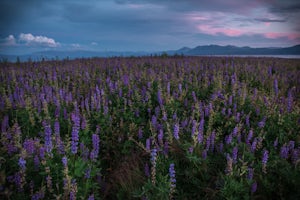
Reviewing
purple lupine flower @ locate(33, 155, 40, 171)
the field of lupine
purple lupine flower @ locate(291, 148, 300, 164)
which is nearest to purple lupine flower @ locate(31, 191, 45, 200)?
the field of lupine

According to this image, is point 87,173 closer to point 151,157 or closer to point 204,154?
point 151,157

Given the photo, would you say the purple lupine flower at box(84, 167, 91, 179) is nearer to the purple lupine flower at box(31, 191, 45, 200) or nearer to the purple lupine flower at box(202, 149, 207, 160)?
the purple lupine flower at box(31, 191, 45, 200)

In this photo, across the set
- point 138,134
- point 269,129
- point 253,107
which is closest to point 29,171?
point 138,134

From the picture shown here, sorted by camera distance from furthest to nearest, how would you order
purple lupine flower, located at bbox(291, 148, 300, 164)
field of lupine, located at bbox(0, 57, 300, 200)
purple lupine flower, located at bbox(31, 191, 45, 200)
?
purple lupine flower, located at bbox(291, 148, 300, 164) → field of lupine, located at bbox(0, 57, 300, 200) → purple lupine flower, located at bbox(31, 191, 45, 200)

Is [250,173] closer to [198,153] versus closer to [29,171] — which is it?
[198,153]

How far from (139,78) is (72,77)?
2.11 m

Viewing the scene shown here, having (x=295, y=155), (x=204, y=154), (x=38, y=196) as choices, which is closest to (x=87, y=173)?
(x=38, y=196)

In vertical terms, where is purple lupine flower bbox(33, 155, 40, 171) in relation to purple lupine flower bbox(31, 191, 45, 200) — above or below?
above

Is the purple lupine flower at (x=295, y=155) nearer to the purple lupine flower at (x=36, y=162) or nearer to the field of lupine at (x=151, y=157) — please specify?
the field of lupine at (x=151, y=157)

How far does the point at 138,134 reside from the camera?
4.02 meters

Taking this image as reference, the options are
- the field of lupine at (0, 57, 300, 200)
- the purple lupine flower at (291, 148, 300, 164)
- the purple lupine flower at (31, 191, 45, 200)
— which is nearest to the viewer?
the purple lupine flower at (31, 191, 45, 200)

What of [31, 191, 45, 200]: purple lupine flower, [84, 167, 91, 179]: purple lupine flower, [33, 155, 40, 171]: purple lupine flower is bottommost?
[31, 191, 45, 200]: purple lupine flower

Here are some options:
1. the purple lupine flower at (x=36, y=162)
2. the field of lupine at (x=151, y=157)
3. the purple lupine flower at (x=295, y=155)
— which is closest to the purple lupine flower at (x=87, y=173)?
the field of lupine at (x=151, y=157)

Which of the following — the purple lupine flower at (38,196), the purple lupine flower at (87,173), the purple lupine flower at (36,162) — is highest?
the purple lupine flower at (36,162)
